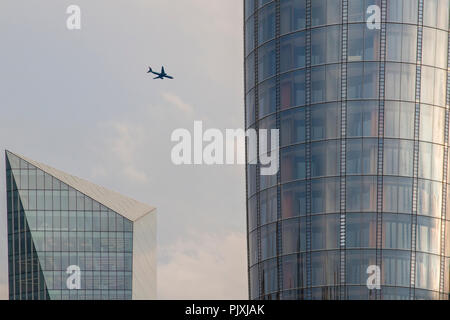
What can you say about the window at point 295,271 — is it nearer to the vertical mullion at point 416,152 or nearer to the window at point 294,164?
the window at point 294,164

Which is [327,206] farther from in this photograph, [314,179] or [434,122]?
[434,122]

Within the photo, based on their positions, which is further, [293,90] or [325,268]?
[293,90]

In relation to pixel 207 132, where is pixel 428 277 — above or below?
below

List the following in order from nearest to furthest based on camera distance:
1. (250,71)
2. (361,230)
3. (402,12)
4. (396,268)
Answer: (396,268) → (361,230) → (402,12) → (250,71)

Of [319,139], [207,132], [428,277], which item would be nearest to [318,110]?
[319,139]

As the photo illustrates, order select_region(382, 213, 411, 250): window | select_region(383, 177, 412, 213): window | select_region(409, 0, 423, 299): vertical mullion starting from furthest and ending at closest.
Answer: select_region(383, 177, 412, 213): window, select_region(409, 0, 423, 299): vertical mullion, select_region(382, 213, 411, 250): window

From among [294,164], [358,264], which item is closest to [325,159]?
[294,164]

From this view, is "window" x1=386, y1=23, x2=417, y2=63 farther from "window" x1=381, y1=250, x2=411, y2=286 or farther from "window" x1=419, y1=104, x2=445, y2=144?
"window" x1=381, y1=250, x2=411, y2=286

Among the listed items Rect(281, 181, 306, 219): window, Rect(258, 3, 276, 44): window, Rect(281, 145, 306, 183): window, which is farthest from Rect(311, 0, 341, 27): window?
Rect(281, 181, 306, 219): window

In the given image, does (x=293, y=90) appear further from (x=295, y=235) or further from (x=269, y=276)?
(x=269, y=276)
